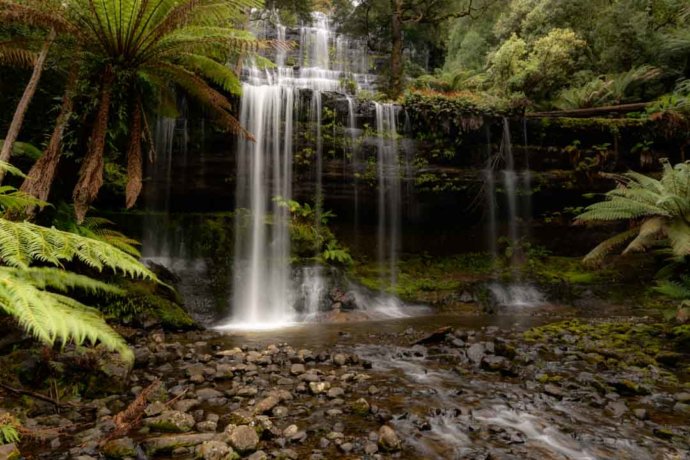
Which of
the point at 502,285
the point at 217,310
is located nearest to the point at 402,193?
the point at 502,285

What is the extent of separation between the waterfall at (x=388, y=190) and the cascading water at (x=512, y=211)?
2.28 metres

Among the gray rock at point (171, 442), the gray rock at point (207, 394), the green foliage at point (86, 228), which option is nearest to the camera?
the gray rock at point (171, 442)

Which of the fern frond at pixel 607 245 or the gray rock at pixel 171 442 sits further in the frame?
the fern frond at pixel 607 245

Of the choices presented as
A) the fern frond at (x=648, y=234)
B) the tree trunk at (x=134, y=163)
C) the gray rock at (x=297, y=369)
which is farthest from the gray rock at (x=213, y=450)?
the fern frond at (x=648, y=234)

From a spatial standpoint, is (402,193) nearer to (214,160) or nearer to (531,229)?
(531,229)

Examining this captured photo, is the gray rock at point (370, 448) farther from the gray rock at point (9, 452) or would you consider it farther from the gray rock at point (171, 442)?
the gray rock at point (9, 452)

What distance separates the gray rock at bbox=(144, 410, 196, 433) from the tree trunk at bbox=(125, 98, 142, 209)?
2911 millimetres

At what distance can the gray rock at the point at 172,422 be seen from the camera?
2.59 meters

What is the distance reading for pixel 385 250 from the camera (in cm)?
990

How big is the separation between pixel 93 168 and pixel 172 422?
11.8 feet

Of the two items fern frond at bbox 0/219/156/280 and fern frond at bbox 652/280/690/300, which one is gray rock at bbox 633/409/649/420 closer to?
fern frond at bbox 652/280/690/300

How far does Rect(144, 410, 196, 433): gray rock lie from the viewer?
2594 millimetres

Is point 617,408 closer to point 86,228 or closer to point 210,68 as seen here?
point 86,228

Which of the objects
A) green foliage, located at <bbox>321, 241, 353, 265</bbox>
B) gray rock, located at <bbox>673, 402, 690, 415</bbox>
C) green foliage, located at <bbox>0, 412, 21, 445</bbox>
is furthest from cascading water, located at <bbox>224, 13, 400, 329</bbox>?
gray rock, located at <bbox>673, 402, 690, 415</bbox>
